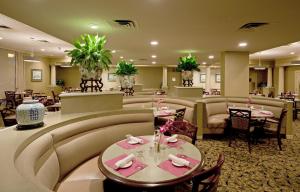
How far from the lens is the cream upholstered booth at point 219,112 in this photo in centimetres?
509

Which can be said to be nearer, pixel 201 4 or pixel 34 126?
pixel 34 126

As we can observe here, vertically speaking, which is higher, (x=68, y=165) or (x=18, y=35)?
(x=18, y=35)

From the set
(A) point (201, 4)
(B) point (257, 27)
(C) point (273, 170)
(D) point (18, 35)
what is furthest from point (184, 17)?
(D) point (18, 35)

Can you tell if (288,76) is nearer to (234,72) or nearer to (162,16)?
(234,72)

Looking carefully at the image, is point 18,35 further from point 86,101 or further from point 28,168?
point 28,168

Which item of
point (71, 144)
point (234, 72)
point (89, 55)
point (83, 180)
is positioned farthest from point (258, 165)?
point (234, 72)

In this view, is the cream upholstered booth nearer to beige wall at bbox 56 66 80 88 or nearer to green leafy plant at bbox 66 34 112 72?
green leafy plant at bbox 66 34 112 72

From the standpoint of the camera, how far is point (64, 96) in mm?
2699

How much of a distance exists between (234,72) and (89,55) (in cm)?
560

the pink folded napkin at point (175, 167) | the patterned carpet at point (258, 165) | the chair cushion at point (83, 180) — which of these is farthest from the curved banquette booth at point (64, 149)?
the patterned carpet at point (258, 165)

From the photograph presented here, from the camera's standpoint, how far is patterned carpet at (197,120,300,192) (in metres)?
2.81

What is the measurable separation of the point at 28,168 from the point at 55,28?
3.64 m

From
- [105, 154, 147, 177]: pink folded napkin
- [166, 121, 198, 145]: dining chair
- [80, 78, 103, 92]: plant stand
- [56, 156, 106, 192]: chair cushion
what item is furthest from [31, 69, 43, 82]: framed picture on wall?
[105, 154, 147, 177]: pink folded napkin

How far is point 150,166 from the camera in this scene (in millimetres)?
1693
